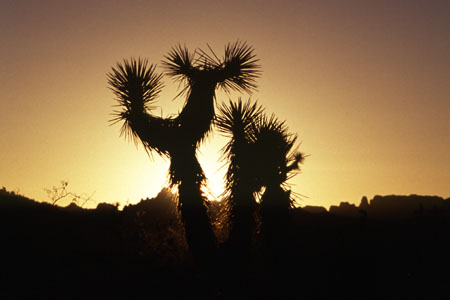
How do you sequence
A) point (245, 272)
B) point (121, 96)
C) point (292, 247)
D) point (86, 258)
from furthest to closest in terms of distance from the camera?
point (292, 247) → point (86, 258) → point (121, 96) → point (245, 272)

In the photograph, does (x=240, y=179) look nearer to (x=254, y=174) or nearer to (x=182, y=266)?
(x=254, y=174)

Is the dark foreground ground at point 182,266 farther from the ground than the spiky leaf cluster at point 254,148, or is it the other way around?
the spiky leaf cluster at point 254,148

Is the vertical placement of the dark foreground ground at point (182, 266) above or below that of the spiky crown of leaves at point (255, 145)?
below

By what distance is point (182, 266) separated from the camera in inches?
451

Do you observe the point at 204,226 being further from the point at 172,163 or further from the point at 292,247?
the point at 292,247

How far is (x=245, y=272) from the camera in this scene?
31.4 ft

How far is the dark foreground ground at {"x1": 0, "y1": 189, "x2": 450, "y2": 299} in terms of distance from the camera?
9.46m

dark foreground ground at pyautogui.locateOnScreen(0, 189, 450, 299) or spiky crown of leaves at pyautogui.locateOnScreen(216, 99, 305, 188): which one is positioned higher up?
spiky crown of leaves at pyautogui.locateOnScreen(216, 99, 305, 188)

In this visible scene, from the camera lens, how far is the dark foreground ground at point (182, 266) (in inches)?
372

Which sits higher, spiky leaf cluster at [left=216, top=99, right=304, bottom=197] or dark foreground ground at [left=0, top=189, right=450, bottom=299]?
spiky leaf cluster at [left=216, top=99, right=304, bottom=197]

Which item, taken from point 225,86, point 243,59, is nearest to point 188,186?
point 225,86

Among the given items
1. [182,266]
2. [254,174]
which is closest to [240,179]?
[254,174]

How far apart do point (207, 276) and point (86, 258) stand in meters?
4.95

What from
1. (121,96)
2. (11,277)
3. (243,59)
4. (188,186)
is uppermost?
(243,59)
